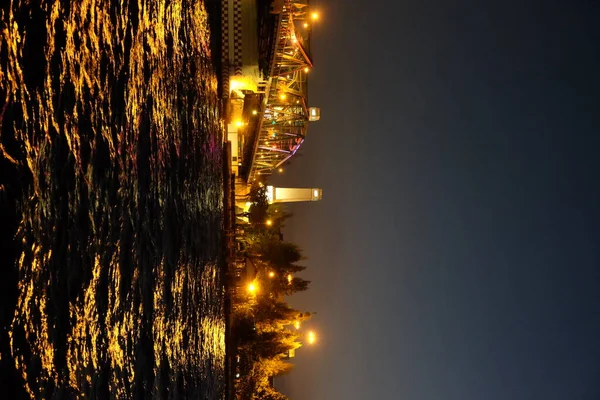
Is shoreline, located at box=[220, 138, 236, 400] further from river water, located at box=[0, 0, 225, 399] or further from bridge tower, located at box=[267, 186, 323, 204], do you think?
bridge tower, located at box=[267, 186, 323, 204]

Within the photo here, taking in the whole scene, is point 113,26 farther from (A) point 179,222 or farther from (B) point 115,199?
(A) point 179,222

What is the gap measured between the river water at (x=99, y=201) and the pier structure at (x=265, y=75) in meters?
10.0

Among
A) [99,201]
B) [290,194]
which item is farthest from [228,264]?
[290,194]

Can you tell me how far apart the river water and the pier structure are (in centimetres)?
1002

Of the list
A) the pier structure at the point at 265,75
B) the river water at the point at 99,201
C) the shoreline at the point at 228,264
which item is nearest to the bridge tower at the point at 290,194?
the pier structure at the point at 265,75

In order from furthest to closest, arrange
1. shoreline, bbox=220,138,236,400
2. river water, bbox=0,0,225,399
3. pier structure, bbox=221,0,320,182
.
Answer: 1. pier structure, bbox=221,0,320,182
2. shoreline, bbox=220,138,236,400
3. river water, bbox=0,0,225,399

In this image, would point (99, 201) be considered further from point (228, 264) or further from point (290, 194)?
point (290, 194)

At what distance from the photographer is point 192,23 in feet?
51.6

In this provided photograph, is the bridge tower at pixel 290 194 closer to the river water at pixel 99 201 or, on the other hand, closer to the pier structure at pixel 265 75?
the pier structure at pixel 265 75

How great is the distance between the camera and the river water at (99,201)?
194 inches

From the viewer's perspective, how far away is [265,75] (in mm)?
24844

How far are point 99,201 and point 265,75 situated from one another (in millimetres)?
19095

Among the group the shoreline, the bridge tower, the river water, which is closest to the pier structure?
the shoreline

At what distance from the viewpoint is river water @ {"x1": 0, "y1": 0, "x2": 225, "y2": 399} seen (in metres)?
4.92
